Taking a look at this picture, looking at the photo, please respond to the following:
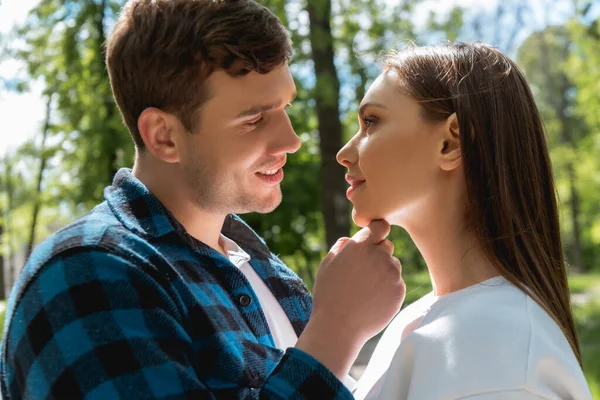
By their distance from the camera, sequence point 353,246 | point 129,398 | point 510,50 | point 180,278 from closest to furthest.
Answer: point 129,398 → point 180,278 → point 353,246 → point 510,50

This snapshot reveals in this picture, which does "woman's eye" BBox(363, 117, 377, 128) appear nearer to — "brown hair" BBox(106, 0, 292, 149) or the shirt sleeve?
"brown hair" BBox(106, 0, 292, 149)

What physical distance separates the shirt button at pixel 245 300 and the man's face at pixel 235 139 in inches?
11.7

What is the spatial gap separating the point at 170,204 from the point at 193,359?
560 millimetres

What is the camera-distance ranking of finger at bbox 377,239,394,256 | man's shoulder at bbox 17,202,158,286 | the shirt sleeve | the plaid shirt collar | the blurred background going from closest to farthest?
the shirt sleeve
man's shoulder at bbox 17,202,158,286
the plaid shirt collar
finger at bbox 377,239,394,256
the blurred background

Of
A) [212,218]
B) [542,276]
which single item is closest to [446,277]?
[542,276]

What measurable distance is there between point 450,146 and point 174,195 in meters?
0.82

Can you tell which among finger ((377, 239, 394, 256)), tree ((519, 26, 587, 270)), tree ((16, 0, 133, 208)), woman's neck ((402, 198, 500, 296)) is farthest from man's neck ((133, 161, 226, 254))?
tree ((519, 26, 587, 270))

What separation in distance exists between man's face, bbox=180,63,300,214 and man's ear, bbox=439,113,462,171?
0.46 m

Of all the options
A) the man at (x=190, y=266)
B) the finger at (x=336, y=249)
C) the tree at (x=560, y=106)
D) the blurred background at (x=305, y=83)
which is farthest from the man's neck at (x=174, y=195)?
the tree at (x=560, y=106)

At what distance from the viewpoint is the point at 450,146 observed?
87.0 inches

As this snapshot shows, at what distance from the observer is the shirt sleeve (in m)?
1.64

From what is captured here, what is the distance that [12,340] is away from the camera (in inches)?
69.3

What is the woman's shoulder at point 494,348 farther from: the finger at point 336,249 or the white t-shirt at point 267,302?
the white t-shirt at point 267,302

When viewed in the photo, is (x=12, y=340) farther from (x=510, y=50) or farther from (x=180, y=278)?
(x=510, y=50)
